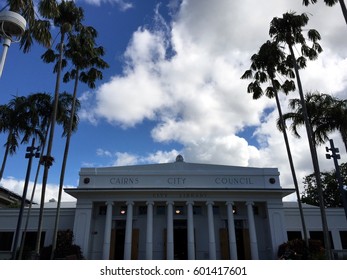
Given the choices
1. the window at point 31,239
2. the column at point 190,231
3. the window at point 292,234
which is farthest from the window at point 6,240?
the window at point 292,234

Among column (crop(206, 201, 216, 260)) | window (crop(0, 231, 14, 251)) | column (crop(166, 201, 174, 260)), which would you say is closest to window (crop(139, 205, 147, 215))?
column (crop(166, 201, 174, 260))

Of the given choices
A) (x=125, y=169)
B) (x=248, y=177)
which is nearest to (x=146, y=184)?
(x=125, y=169)

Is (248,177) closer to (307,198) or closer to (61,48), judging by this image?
(61,48)

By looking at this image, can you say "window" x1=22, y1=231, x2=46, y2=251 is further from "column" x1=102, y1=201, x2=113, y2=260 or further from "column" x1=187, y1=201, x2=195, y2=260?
"column" x1=187, y1=201, x2=195, y2=260

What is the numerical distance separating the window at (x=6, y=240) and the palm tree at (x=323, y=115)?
77.8 ft

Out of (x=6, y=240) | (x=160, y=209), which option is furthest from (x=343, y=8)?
(x=6, y=240)

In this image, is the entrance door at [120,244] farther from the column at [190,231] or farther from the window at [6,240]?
the window at [6,240]

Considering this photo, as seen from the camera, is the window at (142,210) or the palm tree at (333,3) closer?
the palm tree at (333,3)

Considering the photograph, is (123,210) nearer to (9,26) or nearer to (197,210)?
(197,210)

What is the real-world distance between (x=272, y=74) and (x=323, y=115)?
465cm

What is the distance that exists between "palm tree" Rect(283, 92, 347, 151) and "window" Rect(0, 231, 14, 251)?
77.8 feet

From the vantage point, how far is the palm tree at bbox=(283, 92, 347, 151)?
1927 centimetres

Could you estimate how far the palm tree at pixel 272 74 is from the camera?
19859 mm
